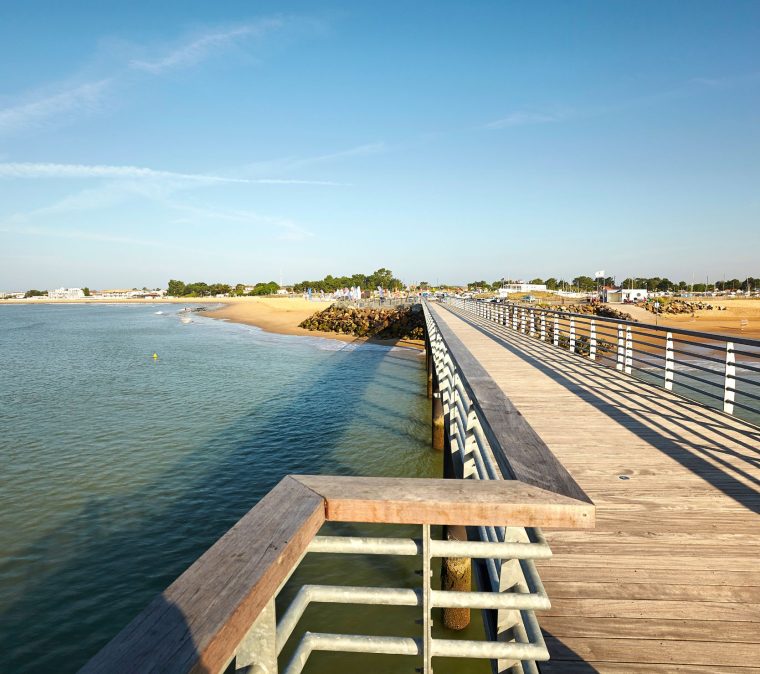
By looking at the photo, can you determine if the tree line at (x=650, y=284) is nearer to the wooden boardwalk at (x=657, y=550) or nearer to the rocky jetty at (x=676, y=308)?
the rocky jetty at (x=676, y=308)

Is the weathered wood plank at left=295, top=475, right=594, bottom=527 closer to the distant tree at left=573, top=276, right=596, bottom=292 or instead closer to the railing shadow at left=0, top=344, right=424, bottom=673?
the railing shadow at left=0, top=344, right=424, bottom=673

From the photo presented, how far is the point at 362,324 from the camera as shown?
44719 millimetres

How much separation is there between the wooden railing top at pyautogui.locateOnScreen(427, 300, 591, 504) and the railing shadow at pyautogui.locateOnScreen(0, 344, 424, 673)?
564 centimetres

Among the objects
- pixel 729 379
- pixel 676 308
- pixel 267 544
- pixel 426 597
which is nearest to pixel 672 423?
pixel 729 379

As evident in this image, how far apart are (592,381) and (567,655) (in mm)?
8002

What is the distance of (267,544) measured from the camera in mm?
1521

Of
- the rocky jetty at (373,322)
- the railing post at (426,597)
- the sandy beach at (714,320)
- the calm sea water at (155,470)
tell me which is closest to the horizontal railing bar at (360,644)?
the railing post at (426,597)

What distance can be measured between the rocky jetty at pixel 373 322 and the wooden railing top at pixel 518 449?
33095mm

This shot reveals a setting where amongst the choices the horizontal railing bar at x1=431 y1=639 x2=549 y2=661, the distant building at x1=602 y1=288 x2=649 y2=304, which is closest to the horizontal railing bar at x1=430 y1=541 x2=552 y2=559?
the horizontal railing bar at x1=431 y1=639 x2=549 y2=661

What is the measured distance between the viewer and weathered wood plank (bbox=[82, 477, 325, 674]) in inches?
42.9

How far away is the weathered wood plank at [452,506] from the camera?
179 centimetres

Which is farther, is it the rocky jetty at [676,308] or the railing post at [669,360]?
the rocky jetty at [676,308]

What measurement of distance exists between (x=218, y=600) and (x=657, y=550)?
123 inches

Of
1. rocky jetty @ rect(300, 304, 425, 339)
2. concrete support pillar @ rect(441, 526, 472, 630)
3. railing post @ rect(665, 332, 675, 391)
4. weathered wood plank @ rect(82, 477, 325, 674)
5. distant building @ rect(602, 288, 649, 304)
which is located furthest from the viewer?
distant building @ rect(602, 288, 649, 304)
